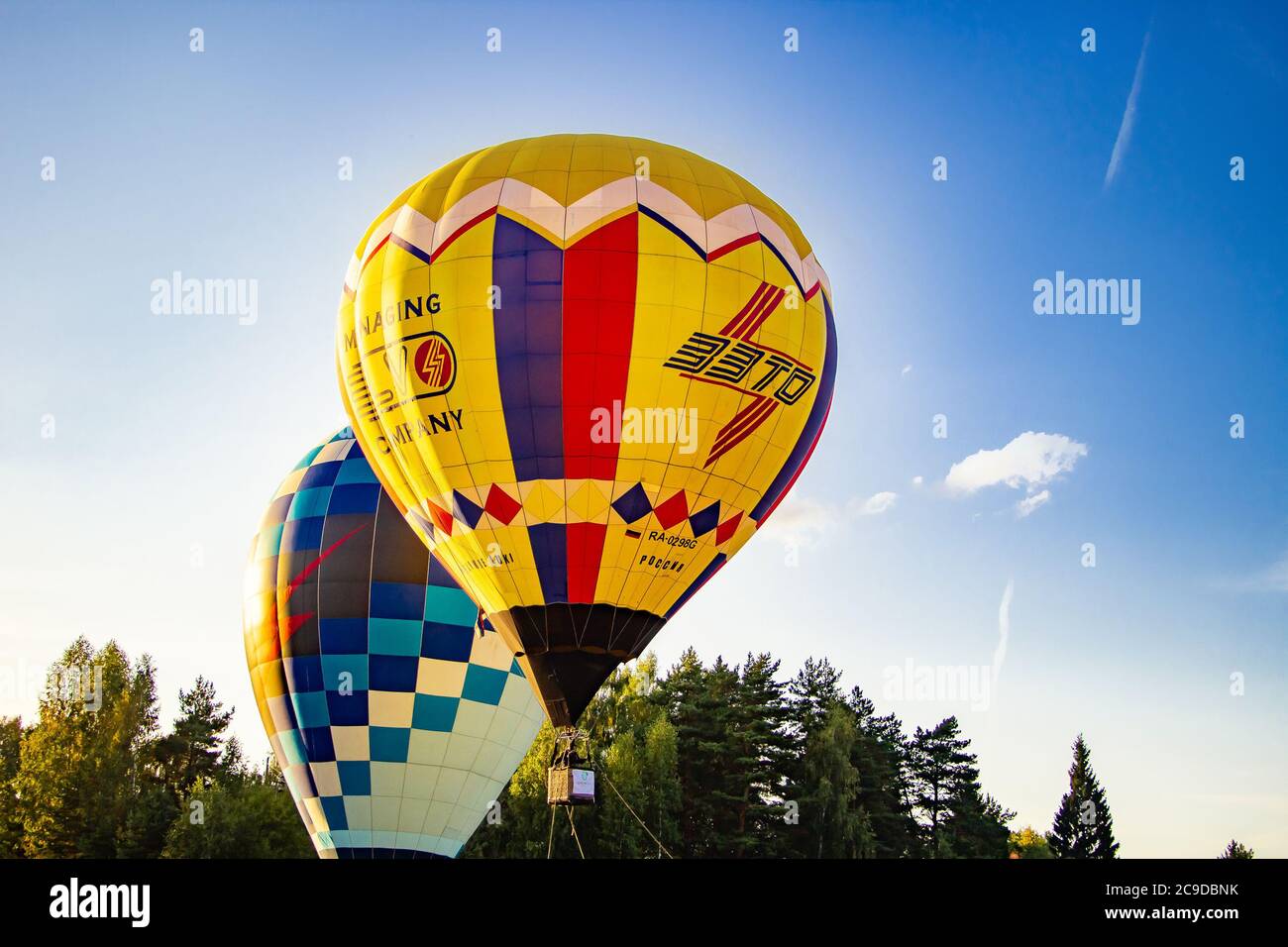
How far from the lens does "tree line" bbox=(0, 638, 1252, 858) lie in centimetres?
3450

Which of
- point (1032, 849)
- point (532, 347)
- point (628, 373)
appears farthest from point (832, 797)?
point (532, 347)

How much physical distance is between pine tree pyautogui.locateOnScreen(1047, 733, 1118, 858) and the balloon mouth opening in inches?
1603

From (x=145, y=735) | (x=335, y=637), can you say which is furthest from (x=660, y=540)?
(x=145, y=735)

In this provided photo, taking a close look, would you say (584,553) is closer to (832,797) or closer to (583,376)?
(583,376)

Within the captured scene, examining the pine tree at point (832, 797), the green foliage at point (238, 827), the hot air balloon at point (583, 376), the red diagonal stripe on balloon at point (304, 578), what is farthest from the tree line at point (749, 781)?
the hot air balloon at point (583, 376)

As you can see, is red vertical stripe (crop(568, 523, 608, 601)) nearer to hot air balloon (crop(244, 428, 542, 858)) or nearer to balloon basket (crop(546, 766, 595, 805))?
balloon basket (crop(546, 766, 595, 805))

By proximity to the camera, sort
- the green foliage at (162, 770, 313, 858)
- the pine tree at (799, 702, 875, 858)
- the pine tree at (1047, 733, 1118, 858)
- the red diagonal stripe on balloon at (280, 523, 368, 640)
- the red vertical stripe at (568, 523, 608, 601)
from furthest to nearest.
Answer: the pine tree at (1047, 733, 1118, 858) → the pine tree at (799, 702, 875, 858) → the green foliage at (162, 770, 313, 858) → the red diagonal stripe on balloon at (280, 523, 368, 640) → the red vertical stripe at (568, 523, 608, 601)

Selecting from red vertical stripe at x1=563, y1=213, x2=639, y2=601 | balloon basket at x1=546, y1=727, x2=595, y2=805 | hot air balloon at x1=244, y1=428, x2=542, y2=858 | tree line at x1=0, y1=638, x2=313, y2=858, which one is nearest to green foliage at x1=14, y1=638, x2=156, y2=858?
tree line at x1=0, y1=638, x2=313, y2=858

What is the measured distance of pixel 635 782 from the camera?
3456cm

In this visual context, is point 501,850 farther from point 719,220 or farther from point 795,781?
point 719,220

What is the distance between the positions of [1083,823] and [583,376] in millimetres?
46348

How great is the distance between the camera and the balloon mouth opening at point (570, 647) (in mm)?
15383

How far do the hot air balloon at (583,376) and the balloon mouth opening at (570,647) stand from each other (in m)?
0.03

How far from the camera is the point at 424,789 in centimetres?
1995
